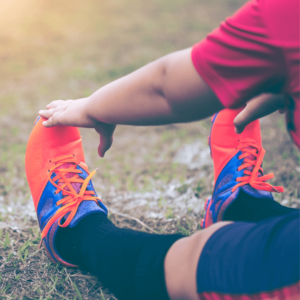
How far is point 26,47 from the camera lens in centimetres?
364

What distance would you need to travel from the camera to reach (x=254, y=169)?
1.16m

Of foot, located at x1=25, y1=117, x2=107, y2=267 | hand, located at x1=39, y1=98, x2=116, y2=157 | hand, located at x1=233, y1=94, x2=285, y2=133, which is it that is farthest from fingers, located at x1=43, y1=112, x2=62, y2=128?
hand, located at x1=233, y1=94, x2=285, y2=133

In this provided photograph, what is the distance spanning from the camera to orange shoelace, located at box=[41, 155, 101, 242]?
1017 millimetres

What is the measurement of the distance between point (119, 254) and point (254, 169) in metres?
0.64

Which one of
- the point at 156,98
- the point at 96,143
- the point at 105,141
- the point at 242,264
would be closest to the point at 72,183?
the point at 105,141

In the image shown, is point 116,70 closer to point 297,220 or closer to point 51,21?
point 51,21

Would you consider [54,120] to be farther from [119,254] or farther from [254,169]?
[254,169]

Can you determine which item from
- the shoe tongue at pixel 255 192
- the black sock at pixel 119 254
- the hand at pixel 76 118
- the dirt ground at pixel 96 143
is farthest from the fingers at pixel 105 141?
the shoe tongue at pixel 255 192

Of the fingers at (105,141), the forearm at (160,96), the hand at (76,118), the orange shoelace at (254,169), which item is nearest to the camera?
the forearm at (160,96)

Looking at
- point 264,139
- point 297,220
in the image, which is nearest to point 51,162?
point 297,220

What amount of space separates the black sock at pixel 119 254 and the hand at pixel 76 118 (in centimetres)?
29

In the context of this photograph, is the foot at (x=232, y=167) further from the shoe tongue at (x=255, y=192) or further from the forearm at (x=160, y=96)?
the forearm at (x=160, y=96)

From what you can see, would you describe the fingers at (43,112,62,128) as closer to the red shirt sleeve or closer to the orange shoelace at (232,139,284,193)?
the red shirt sleeve

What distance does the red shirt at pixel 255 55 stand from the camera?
1.73ft
